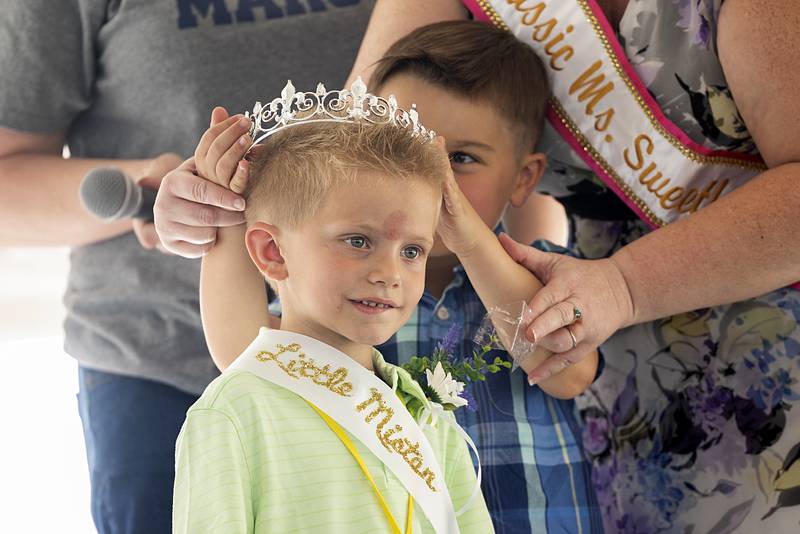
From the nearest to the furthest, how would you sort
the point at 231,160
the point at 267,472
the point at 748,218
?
1. the point at 267,472
2. the point at 231,160
3. the point at 748,218

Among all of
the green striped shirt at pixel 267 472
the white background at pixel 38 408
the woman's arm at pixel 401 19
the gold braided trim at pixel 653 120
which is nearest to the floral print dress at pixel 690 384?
the gold braided trim at pixel 653 120

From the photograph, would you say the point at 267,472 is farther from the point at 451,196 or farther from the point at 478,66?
the point at 478,66

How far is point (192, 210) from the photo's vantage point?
1.03m

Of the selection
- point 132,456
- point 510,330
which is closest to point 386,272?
point 510,330

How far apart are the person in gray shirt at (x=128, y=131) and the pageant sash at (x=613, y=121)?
42cm

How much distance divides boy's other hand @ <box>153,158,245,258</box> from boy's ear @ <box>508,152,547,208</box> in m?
0.48

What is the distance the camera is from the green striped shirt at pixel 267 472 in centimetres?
86

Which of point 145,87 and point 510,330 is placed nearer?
point 510,330

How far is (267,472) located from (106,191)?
1.47 ft

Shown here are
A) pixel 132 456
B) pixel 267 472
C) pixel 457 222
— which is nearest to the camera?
pixel 267 472

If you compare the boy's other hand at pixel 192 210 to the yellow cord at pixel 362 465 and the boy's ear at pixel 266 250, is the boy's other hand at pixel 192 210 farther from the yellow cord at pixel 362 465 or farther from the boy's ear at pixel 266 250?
the yellow cord at pixel 362 465

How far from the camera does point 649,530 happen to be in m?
1.39

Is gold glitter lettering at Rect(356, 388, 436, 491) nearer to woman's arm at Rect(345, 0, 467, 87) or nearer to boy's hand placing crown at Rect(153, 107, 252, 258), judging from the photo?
boy's hand placing crown at Rect(153, 107, 252, 258)

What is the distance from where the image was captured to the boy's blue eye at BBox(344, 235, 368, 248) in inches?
37.2
